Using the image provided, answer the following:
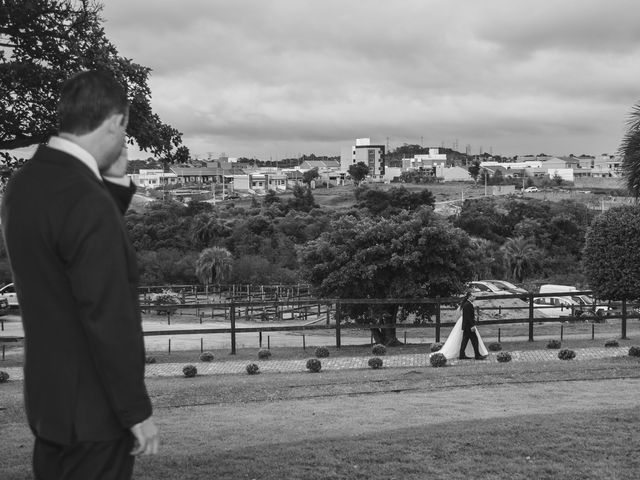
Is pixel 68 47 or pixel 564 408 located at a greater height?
pixel 68 47

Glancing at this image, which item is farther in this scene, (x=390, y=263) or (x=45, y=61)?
(x=390, y=263)

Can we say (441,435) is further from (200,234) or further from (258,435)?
(200,234)

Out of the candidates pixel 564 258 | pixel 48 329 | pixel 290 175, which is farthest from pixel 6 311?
pixel 290 175

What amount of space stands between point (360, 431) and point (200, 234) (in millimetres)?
57013

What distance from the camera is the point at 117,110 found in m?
2.88

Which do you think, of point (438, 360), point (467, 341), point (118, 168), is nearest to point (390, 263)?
point (467, 341)

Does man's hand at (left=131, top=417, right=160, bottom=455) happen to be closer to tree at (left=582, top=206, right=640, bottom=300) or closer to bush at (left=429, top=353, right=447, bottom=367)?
bush at (left=429, top=353, right=447, bottom=367)

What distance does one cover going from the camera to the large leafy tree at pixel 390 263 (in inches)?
914

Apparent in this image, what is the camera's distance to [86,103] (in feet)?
9.25

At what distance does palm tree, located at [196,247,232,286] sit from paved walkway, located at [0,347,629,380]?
3140cm

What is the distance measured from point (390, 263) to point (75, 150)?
2047 cm

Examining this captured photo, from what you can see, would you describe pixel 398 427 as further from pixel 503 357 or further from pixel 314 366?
pixel 503 357

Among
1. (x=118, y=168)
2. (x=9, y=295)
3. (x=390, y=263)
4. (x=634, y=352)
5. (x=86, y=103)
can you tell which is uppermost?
(x=86, y=103)

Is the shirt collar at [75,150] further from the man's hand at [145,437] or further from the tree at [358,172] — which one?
the tree at [358,172]
